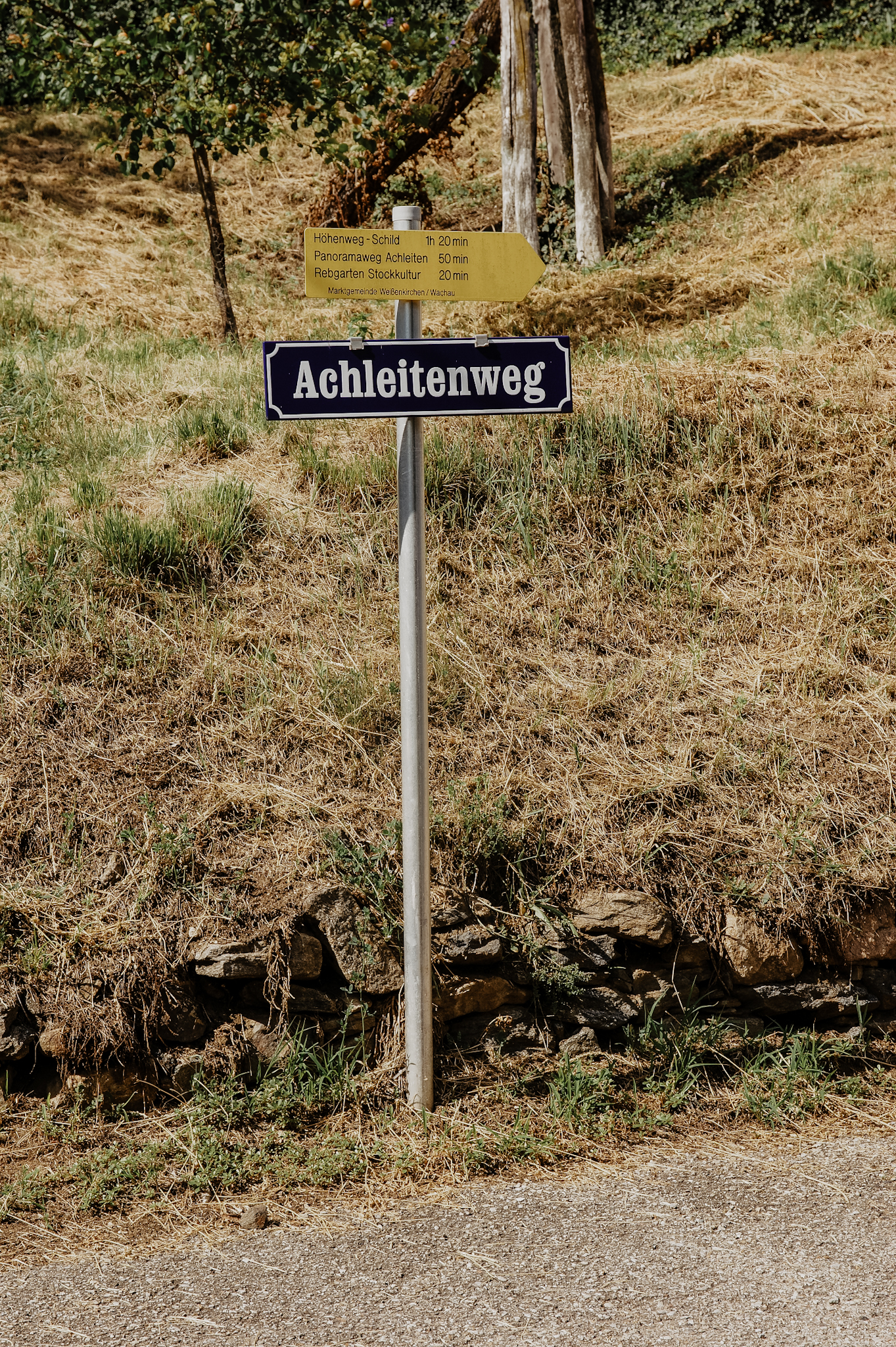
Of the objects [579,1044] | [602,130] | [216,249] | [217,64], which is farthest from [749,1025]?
[602,130]

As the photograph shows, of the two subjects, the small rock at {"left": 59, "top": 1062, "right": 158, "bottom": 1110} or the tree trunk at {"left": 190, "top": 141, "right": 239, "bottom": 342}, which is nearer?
the small rock at {"left": 59, "top": 1062, "right": 158, "bottom": 1110}

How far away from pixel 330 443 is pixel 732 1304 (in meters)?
4.09

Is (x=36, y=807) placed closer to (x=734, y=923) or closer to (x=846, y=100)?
(x=734, y=923)

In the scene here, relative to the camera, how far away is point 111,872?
3.52 m

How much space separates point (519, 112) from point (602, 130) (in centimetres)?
118

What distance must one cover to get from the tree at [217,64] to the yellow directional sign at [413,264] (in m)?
4.61

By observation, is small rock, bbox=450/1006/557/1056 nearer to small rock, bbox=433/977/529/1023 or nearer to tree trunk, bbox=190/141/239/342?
small rock, bbox=433/977/529/1023

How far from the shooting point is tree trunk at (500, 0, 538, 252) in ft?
26.8

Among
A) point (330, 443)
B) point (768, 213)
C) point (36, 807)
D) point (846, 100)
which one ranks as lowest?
point (36, 807)

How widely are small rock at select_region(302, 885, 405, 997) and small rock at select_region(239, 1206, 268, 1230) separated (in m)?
0.70

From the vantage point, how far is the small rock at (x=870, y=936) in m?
3.65

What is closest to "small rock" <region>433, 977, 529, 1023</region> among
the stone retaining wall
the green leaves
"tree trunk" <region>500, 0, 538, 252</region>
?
the stone retaining wall

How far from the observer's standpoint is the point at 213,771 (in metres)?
3.83

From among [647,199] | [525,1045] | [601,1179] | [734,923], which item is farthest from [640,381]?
[647,199]
